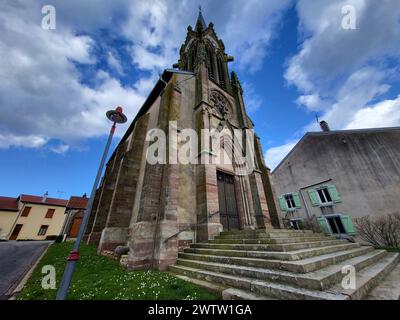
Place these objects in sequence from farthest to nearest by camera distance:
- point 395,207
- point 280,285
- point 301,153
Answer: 1. point 301,153
2. point 395,207
3. point 280,285

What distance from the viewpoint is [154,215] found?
577cm

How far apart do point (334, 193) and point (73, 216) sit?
3173 cm

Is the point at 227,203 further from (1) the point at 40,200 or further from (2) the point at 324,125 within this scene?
(1) the point at 40,200

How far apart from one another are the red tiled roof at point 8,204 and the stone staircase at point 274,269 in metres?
32.5

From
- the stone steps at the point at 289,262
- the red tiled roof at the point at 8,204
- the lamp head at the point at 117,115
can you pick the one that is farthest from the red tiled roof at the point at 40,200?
the lamp head at the point at 117,115

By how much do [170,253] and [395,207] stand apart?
1345 centimetres

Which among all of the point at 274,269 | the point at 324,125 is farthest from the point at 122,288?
the point at 324,125

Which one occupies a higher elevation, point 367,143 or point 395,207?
point 367,143

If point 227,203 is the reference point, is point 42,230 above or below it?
above

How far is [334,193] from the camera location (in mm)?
12055
